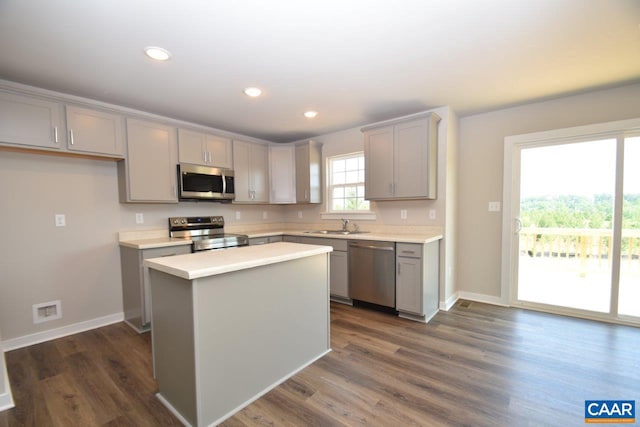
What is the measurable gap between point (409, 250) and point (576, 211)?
192cm

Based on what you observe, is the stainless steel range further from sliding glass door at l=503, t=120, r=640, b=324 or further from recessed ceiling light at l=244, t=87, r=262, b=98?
sliding glass door at l=503, t=120, r=640, b=324

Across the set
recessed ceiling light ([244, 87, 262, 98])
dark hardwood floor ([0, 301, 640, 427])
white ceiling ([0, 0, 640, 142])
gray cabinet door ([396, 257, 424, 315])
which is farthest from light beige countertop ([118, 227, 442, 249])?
recessed ceiling light ([244, 87, 262, 98])

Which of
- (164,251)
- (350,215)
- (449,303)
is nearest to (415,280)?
(449,303)

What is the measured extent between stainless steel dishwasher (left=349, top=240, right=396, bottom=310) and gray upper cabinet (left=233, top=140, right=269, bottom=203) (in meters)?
1.71

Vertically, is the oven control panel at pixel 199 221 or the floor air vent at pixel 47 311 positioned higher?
the oven control panel at pixel 199 221

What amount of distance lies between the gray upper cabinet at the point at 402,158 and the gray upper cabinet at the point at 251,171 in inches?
64.8

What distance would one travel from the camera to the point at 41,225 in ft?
8.75

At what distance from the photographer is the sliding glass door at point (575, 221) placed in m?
2.80

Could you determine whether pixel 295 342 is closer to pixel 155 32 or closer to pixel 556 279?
pixel 155 32

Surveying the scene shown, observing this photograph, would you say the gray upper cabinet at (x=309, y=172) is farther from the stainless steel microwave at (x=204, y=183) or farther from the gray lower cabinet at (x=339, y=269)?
the stainless steel microwave at (x=204, y=183)

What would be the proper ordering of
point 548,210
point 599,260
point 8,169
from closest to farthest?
point 8,169 → point 599,260 → point 548,210

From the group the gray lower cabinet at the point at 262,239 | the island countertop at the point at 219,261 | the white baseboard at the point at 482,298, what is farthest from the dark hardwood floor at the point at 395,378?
the gray lower cabinet at the point at 262,239

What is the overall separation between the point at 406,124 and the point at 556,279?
2.55m

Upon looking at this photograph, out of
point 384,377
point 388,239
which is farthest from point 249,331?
point 388,239
